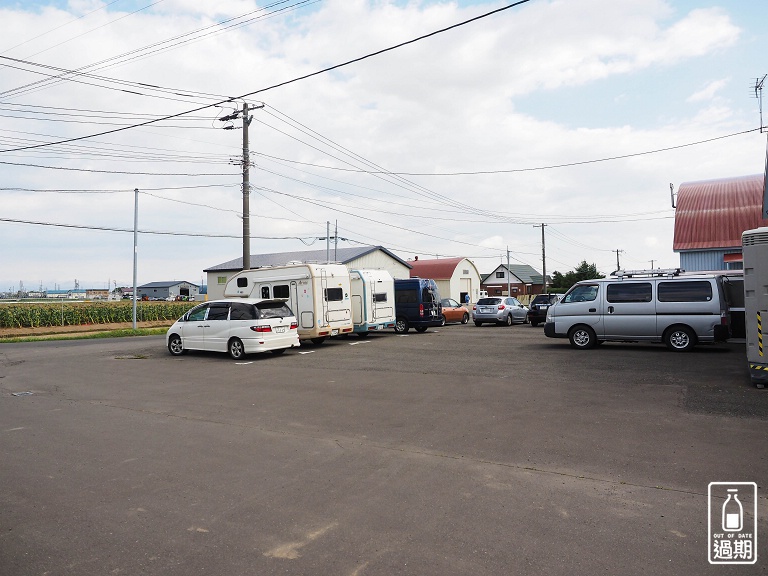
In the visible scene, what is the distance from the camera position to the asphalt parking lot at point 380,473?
3.66 m

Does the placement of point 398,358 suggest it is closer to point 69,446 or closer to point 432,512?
point 69,446

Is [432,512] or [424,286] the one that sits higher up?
[424,286]

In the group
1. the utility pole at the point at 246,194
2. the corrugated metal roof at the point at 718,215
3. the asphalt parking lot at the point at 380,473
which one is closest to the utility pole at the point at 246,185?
the utility pole at the point at 246,194

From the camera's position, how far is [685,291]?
1460 cm

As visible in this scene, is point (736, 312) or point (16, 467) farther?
point (736, 312)

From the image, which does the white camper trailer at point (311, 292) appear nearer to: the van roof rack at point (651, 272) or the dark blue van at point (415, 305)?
the dark blue van at point (415, 305)

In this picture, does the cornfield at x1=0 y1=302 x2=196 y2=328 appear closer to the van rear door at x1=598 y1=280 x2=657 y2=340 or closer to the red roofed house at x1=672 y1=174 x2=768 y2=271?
the van rear door at x1=598 y1=280 x2=657 y2=340

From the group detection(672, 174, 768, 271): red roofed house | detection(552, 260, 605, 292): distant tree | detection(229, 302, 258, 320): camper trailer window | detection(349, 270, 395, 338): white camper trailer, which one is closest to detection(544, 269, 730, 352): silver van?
detection(349, 270, 395, 338): white camper trailer

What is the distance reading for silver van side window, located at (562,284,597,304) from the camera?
624 inches

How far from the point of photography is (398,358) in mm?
14602

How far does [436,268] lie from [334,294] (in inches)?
1527

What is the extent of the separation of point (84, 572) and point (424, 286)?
20196mm

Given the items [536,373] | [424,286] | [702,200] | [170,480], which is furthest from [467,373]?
[702,200]

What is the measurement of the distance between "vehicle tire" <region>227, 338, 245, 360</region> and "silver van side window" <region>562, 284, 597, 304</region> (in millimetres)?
9411
